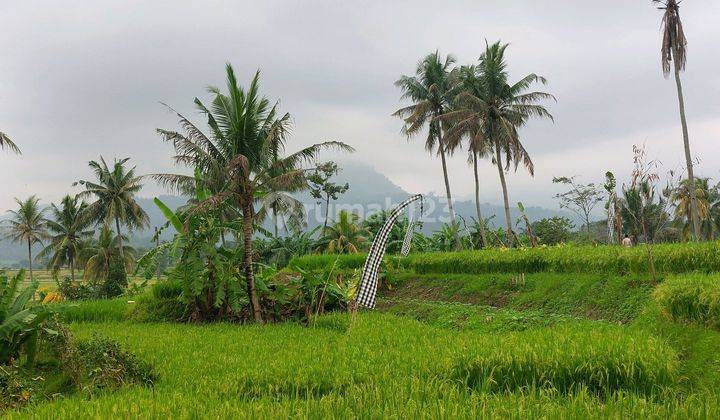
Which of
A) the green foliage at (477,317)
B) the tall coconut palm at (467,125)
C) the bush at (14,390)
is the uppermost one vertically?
the tall coconut palm at (467,125)

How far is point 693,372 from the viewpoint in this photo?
6.23 metres

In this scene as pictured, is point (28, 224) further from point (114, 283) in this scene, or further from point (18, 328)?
point (18, 328)

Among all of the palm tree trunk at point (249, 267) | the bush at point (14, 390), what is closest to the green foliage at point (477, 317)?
the palm tree trunk at point (249, 267)

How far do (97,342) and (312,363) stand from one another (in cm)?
302

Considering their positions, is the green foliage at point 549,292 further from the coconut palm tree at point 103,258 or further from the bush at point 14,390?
the coconut palm tree at point 103,258

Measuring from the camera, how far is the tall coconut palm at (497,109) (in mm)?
29125

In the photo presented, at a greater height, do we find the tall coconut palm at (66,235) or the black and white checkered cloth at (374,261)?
the tall coconut palm at (66,235)

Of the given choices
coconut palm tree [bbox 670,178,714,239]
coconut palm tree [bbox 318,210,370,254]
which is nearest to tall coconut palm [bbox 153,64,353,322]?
coconut palm tree [bbox 318,210,370,254]

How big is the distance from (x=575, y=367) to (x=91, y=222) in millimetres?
39164

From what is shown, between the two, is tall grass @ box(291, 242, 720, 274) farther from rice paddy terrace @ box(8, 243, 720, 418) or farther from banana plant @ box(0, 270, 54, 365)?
banana plant @ box(0, 270, 54, 365)

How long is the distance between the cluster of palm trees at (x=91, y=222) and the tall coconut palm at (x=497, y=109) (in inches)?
801

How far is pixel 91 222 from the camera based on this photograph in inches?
1497

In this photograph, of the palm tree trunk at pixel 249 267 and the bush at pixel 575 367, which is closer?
the bush at pixel 575 367

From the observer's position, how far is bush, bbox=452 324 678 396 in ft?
17.4
